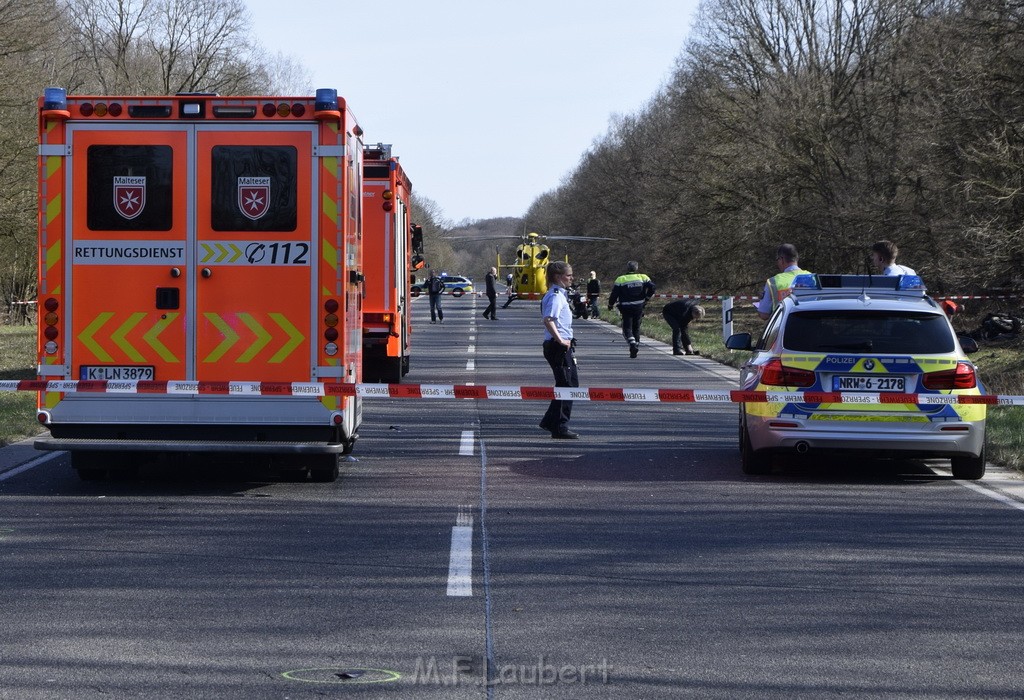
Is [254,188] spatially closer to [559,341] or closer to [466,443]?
[466,443]

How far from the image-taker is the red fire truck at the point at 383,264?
1855cm

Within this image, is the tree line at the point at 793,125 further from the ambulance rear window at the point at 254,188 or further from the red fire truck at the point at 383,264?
the ambulance rear window at the point at 254,188

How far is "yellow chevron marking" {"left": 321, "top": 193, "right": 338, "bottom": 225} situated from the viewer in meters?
10.2

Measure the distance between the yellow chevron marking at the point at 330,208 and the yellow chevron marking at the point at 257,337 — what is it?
942mm

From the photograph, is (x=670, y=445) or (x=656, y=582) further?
(x=670, y=445)

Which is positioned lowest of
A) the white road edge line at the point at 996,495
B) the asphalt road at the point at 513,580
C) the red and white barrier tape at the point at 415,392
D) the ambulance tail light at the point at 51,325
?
the asphalt road at the point at 513,580

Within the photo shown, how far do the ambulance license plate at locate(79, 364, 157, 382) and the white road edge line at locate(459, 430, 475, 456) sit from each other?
3469mm

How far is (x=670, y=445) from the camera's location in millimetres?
13461

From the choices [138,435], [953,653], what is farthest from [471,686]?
[138,435]

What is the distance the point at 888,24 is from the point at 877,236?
50.5ft

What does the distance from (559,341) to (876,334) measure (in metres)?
3.79

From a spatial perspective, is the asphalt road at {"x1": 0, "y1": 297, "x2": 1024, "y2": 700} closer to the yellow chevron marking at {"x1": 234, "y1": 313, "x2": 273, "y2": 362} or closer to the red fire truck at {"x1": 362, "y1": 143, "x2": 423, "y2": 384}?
the yellow chevron marking at {"x1": 234, "y1": 313, "x2": 273, "y2": 362}

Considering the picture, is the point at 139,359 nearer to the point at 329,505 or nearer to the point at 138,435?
the point at 138,435

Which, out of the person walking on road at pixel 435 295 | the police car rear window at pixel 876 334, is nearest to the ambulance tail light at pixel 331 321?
the police car rear window at pixel 876 334
